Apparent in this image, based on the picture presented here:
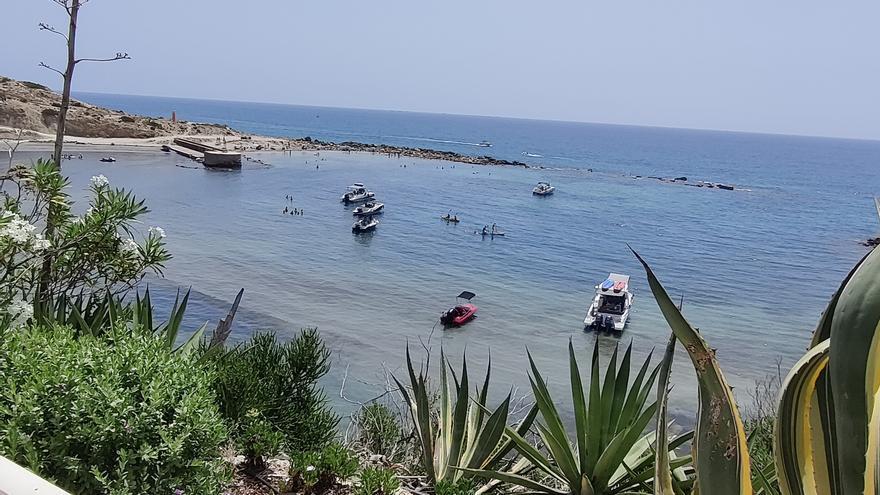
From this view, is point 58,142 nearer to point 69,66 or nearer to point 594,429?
point 69,66

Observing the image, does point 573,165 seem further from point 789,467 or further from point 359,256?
point 789,467

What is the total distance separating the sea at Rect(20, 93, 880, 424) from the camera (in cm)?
2073

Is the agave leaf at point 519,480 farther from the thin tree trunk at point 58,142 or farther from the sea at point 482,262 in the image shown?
the thin tree trunk at point 58,142

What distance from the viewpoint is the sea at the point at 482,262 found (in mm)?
20734

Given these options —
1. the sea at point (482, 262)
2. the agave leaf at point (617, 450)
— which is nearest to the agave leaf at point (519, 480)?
the agave leaf at point (617, 450)

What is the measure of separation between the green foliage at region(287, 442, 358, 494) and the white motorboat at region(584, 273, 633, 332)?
20.5 m

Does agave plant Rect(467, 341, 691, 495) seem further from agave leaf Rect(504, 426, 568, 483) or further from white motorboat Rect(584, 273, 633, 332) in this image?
white motorboat Rect(584, 273, 633, 332)

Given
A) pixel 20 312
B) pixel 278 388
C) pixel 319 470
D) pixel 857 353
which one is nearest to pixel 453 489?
pixel 319 470

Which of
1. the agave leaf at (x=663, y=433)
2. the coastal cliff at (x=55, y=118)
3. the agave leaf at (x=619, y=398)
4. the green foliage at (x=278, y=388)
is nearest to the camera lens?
the agave leaf at (x=663, y=433)

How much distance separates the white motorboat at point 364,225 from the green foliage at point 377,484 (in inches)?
1375

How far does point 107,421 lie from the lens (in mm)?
2619

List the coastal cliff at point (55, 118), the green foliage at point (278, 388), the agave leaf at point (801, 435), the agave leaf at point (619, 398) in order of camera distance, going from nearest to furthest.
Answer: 1. the agave leaf at point (801, 435)
2. the agave leaf at point (619, 398)
3. the green foliage at point (278, 388)
4. the coastal cliff at point (55, 118)

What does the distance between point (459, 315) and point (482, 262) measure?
10318 millimetres

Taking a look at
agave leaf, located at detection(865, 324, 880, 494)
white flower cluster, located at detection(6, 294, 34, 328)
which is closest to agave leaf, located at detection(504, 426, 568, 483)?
agave leaf, located at detection(865, 324, 880, 494)
